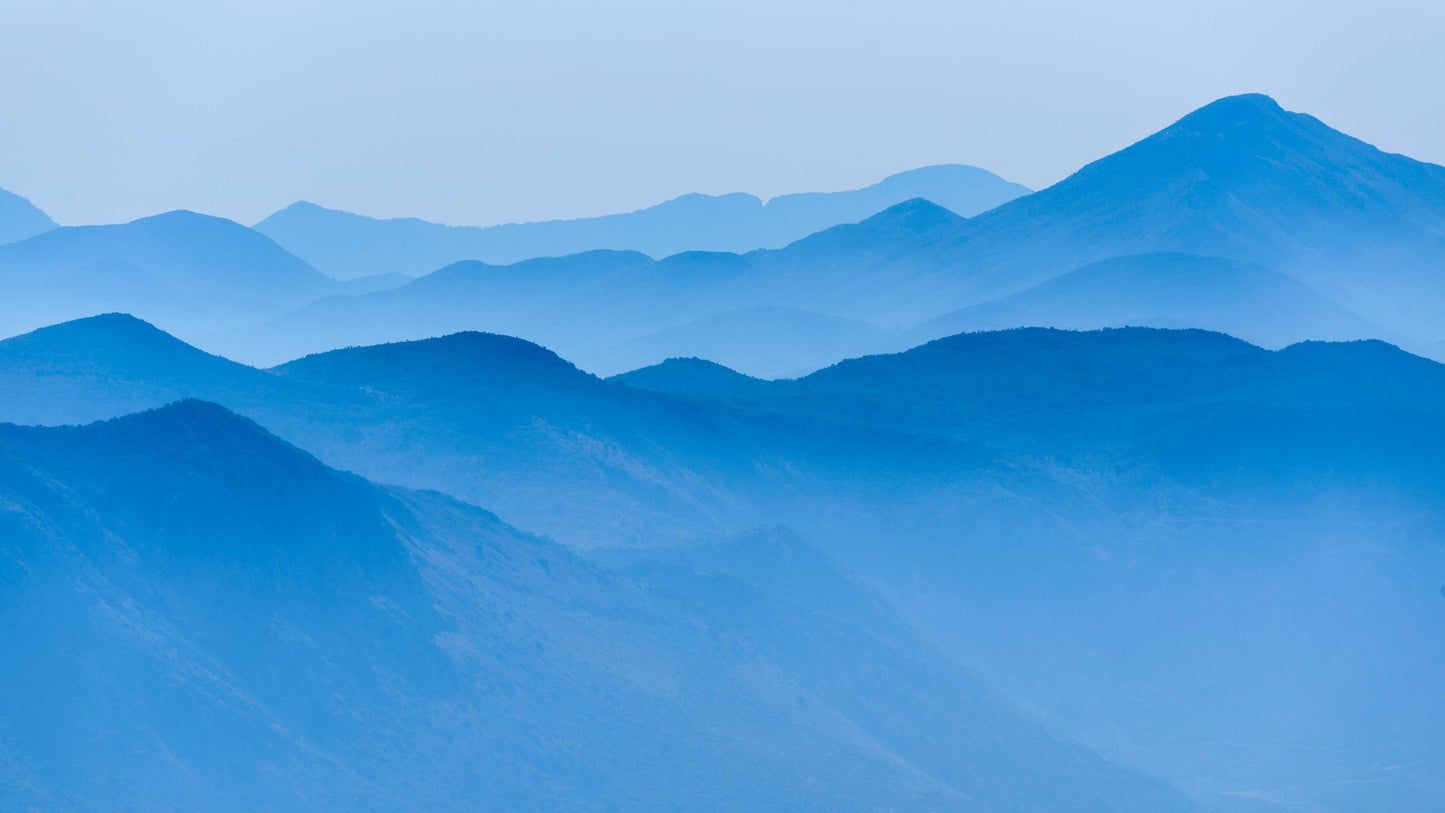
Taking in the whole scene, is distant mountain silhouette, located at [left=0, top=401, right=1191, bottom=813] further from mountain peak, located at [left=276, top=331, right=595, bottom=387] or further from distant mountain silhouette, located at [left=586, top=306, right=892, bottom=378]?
distant mountain silhouette, located at [left=586, top=306, right=892, bottom=378]

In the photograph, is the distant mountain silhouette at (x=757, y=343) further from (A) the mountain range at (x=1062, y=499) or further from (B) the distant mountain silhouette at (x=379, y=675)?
(B) the distant mountain silhouette at (x=379, y=675)

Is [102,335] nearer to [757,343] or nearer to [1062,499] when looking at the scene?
[1062,499]

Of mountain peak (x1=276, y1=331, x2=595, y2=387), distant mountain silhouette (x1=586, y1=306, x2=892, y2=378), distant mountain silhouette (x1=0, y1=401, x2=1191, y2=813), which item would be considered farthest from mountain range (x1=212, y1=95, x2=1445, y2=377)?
distant mountain silhouette (x1=0, y1=401, x2=1191, y2=813)

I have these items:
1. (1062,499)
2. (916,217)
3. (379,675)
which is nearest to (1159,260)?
(916,217)

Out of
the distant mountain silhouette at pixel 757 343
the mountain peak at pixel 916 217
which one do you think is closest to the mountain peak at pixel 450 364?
the distant mountain silhouette at pixel 757 343

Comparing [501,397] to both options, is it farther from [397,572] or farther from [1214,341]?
[1214,341]
